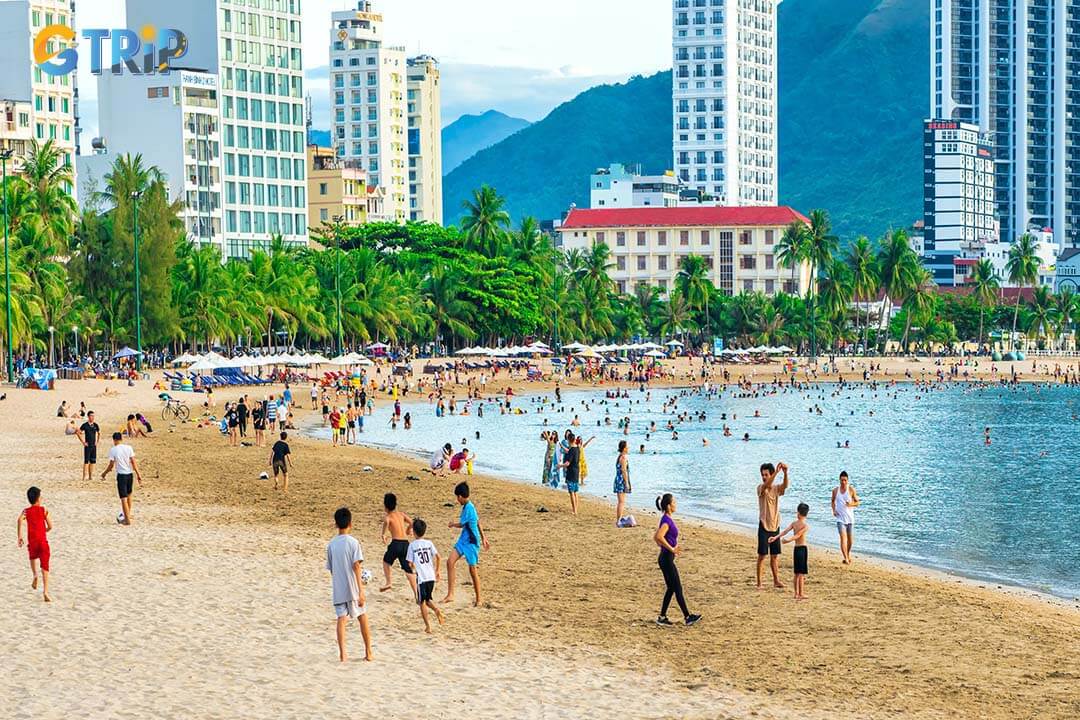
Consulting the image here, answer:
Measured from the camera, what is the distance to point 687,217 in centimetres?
15800

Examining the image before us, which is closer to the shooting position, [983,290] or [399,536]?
[399,536]

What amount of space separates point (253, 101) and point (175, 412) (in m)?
79.7

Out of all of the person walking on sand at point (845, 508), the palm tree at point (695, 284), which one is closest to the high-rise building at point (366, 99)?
the palm tree at point (695, 284)

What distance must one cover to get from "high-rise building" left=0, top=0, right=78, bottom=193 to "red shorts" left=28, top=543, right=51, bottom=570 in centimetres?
9700

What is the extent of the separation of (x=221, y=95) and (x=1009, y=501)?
9788cm

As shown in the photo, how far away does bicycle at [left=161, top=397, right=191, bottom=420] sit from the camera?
54844 mm

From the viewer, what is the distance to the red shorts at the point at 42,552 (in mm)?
18391

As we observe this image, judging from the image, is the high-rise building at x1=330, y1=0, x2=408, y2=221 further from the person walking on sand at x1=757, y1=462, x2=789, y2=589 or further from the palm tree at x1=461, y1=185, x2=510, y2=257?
the person walking on sand at x1=757, y1=462, x2=789, y2=589

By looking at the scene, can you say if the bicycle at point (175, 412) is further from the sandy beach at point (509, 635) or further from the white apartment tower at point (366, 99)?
the white apartment tower at point (366, 99)

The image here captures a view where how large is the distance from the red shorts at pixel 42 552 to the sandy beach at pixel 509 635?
46 centimetres

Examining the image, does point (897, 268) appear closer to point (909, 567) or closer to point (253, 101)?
point (253, 101)

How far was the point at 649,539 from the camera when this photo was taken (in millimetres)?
26188

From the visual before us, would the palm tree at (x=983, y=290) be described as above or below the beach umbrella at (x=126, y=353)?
above

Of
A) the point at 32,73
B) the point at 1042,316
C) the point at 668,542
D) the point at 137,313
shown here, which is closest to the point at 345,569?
the point at 668,542
